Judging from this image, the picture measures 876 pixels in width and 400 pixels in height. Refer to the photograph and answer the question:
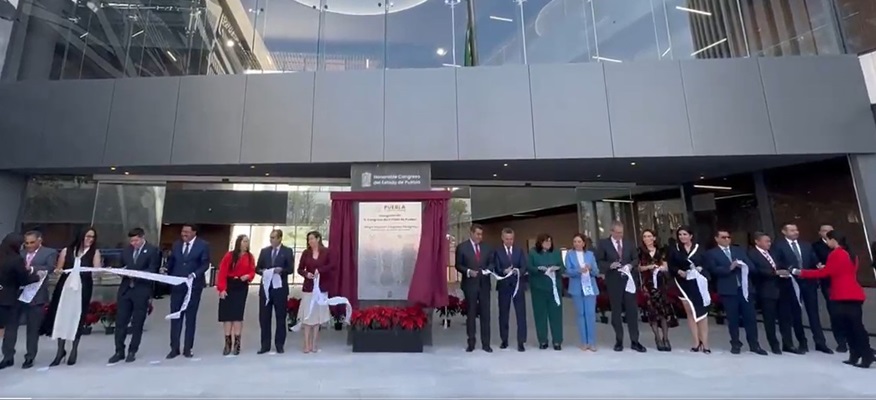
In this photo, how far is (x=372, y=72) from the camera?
24.9 ft

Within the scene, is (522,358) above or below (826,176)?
below

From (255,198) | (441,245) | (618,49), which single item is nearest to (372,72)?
(441,245)

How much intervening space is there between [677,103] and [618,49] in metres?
1.68

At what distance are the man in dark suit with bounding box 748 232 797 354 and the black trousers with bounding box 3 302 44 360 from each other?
889 centimetres

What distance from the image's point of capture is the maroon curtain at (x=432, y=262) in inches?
207

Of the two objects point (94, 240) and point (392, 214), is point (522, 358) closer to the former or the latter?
point (392, 214)

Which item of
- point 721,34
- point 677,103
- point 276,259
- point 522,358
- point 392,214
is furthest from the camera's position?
point 721,34

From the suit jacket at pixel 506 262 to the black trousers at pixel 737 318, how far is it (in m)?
2.64

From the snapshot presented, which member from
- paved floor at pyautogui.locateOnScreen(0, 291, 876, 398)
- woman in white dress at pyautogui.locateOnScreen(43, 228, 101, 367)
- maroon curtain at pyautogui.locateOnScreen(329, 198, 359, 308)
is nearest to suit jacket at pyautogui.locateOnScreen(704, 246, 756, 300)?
paved floor at pyautogui.locateOnScreen(0, 291, 876, 398)

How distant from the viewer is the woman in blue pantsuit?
5273 mm

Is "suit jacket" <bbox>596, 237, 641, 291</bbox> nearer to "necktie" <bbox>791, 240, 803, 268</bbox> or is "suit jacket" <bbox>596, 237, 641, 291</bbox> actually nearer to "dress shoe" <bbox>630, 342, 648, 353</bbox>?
"dress shoe" <bbox>630, 342, 648, 353</bbox>

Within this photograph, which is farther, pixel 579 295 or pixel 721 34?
pixel 721 34

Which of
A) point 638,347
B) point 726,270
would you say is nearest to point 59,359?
point 638,347

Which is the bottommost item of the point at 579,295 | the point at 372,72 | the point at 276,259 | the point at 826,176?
the point at 579,295
